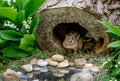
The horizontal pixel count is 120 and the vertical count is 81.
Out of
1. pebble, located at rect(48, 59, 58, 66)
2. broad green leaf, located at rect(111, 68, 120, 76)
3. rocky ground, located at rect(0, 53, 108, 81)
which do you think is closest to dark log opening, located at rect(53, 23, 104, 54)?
rocky ground, located at rect(0, 53, 108, 81)

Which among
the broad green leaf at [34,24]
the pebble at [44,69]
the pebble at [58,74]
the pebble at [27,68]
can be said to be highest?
the broad green leaf at [34,24]

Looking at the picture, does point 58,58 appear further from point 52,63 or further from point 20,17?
point 20,17

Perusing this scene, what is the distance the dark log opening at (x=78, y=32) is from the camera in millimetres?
3777

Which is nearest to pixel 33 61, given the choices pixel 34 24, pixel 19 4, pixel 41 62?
pixel 41 62

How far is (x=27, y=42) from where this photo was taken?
360 cm

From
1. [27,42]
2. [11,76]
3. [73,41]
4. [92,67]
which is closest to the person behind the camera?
[11,76]

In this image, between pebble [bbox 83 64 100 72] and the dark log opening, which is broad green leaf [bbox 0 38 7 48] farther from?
pebble [bbox 83 64 100 72]

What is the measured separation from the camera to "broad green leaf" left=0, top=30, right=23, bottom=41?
363 centimetres

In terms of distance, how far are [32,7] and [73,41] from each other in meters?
0.53

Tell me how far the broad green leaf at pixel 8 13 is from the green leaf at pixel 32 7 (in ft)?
0.49

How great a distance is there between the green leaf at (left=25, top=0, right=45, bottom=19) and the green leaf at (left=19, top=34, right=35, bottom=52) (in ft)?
0.93

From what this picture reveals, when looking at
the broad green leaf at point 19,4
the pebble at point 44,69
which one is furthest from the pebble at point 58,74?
the broad green leaf at point 19,4

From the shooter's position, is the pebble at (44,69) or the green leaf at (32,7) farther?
the green leaf at (32,7)

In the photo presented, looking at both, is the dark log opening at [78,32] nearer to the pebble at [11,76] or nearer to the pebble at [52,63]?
the pebble at [52,63]
